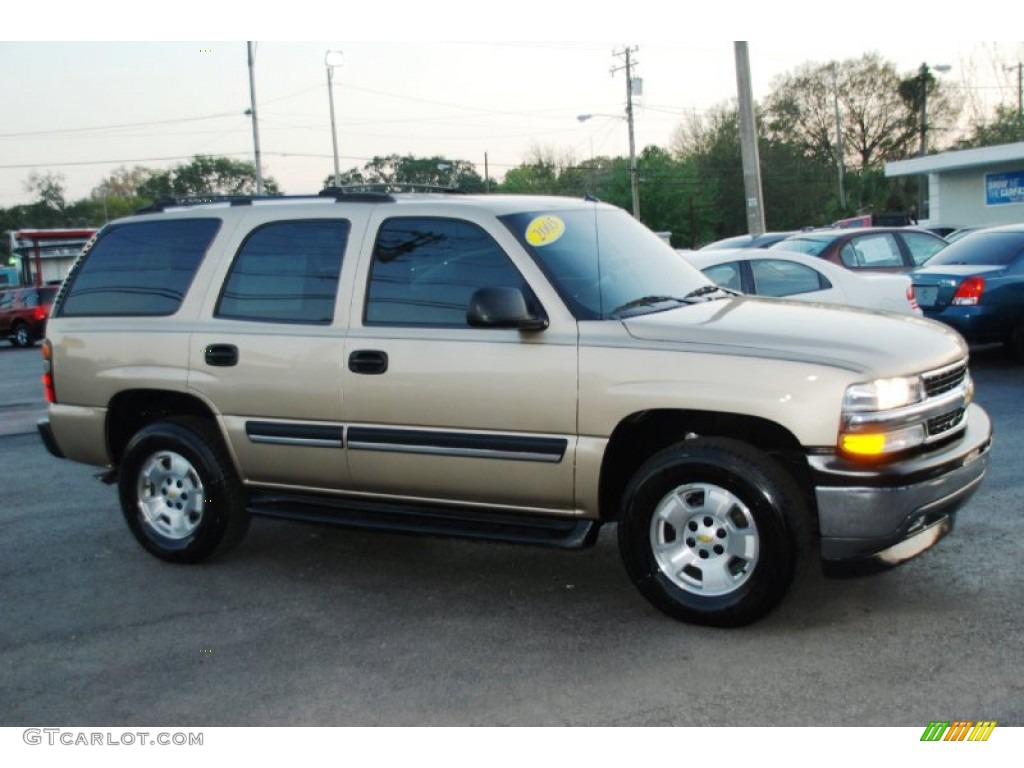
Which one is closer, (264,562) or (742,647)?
(742,647)

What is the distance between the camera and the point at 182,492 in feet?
19.0

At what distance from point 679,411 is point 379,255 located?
165 cm

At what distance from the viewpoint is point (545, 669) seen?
4211mm

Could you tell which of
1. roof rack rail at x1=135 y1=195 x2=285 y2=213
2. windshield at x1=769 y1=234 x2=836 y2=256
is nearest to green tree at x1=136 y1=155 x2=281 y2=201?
windshield at x1=769 y1=234 x2=836 y2=256

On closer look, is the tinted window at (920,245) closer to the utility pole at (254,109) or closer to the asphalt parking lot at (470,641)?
the asphalt parking lot at (470,641)

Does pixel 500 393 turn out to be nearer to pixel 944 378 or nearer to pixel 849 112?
pixel 944 378

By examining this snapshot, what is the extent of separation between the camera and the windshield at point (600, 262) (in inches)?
194

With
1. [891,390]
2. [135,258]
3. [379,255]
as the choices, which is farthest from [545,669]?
[135,258]

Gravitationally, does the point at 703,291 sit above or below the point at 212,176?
below

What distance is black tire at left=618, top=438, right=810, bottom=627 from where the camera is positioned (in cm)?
436

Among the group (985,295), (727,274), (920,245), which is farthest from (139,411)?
(920,245)

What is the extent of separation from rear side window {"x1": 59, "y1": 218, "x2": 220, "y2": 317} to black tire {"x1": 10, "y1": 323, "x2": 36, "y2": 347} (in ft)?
74.7

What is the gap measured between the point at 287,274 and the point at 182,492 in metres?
1.31

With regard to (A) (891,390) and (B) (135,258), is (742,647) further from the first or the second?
(B) (135,258)
